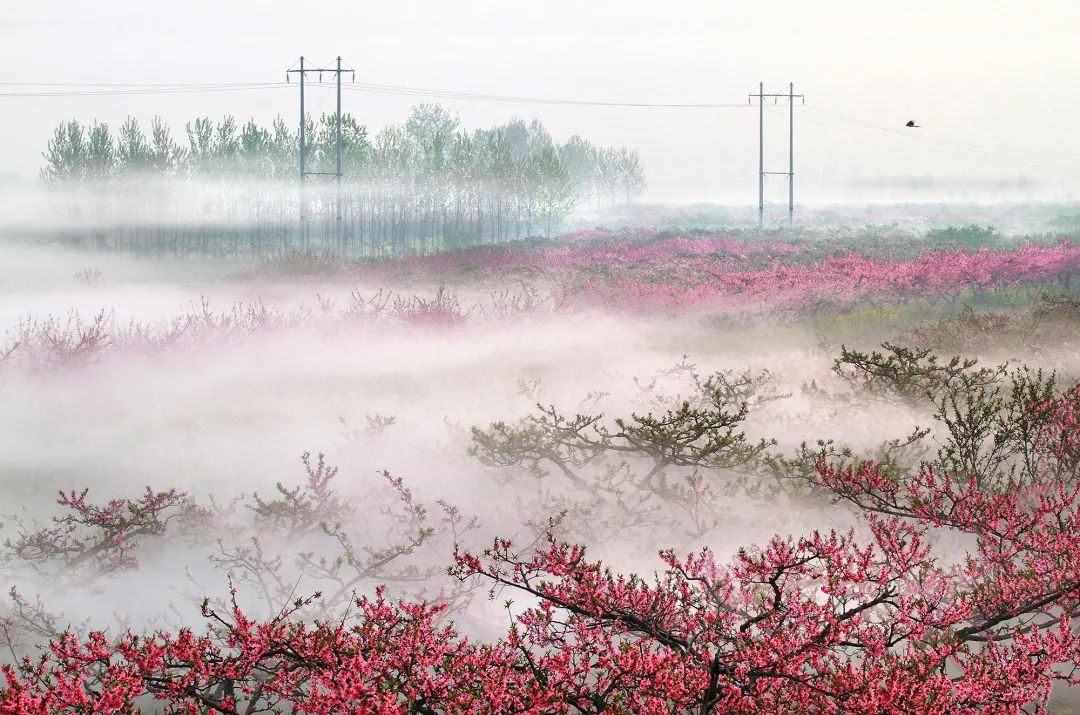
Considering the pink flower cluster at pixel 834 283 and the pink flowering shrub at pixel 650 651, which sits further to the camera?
the pink flower cluster at pixel 834 283

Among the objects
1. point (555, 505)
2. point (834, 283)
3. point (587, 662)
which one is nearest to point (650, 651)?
point (587, 662)

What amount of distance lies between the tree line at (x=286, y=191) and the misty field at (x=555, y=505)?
26.1 metres

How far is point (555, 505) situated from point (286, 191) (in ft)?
149

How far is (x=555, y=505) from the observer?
412 inches

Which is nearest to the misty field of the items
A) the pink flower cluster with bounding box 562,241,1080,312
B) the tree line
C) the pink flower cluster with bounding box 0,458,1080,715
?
the pink flower cluster with bounding box 0,458,1080,715

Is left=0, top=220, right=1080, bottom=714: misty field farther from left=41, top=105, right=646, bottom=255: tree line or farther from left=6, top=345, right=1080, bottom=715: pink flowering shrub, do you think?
left=41, top=105, right=646, bottom=255: tree line

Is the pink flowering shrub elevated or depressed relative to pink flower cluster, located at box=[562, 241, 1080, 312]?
depressed

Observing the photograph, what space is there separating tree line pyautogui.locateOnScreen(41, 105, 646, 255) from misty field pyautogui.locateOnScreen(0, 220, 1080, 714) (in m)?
26.1

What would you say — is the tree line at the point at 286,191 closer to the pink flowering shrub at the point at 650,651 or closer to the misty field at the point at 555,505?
the misty field at the point at 555,505

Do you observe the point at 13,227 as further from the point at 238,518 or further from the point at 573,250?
the point at 238,518

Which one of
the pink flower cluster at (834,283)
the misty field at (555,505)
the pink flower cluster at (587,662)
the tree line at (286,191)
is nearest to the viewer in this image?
the pink flower cluster at (587,662)

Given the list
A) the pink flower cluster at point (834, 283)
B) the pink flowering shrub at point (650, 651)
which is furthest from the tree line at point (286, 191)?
the pink flowering shrub at point (650, 651)

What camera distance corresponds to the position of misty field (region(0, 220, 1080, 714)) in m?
4.89

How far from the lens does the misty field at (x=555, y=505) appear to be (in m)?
4.89
